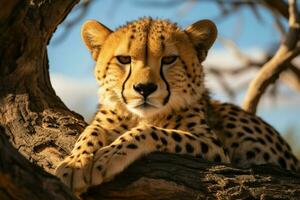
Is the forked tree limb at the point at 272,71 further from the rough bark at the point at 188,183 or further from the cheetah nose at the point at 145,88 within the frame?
the rough bark at the point at 188,183

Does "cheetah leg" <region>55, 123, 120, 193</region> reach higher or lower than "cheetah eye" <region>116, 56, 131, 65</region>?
lower

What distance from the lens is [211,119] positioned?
13.4 feet

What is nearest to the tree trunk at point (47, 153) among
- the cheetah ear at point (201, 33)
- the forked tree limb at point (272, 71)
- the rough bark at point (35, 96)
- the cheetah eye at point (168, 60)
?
the rough bark at point (35, 96)

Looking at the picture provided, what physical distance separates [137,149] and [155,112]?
1.59 ft

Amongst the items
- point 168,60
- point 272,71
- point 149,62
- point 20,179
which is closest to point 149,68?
point 149,62

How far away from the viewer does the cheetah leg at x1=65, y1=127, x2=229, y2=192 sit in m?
2.86

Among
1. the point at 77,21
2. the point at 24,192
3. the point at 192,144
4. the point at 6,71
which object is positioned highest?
the point at 77,21

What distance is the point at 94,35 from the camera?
387 cm

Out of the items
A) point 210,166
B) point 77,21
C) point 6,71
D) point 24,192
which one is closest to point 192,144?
point 210,166

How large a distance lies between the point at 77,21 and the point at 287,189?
300cm

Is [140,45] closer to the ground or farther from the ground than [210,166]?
farther from the ground

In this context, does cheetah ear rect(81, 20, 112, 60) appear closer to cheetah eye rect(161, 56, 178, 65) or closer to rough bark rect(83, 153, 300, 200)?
cheetah eye rect(161, 56, 178, 65)

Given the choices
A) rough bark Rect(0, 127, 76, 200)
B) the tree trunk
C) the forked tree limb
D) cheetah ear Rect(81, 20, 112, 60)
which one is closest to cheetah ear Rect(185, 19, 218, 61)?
cheetah ear Rect(81, 20, 112, 60)

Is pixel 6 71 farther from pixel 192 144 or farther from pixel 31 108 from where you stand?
pixel 192 144
